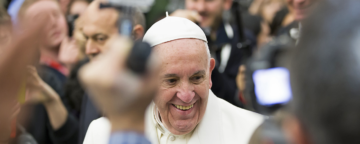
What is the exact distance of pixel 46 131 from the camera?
12.9ft

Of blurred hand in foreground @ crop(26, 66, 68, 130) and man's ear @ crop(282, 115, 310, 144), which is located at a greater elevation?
man's ear @ crop(282, 115, 310, 144)

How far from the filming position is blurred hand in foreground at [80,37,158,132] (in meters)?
1.03

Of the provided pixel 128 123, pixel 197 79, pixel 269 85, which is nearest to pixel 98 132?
pixel 197 79

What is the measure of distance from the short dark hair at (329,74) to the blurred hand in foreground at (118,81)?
1.17 feet

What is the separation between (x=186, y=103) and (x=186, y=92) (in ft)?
0.28

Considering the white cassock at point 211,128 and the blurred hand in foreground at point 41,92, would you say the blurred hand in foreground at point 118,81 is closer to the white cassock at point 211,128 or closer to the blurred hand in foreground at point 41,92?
the white cassock at point 211,128

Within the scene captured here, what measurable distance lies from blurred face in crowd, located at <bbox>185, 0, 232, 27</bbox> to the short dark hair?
394 centimetres

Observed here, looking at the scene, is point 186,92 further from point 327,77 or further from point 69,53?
point 69,53

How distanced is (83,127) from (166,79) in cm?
134

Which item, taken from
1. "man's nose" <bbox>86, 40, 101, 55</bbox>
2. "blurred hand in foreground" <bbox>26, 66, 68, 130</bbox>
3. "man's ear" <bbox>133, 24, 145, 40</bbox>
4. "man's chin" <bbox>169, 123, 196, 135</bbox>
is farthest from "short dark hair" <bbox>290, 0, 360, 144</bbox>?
"man's nose" <bbox>86, 40, 101, 55</bbox>

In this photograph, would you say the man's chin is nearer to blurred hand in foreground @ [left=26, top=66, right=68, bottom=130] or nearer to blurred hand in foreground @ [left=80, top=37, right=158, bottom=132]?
blurred hand in foreground @ [left=26, top=66, right=68, bottom=130]

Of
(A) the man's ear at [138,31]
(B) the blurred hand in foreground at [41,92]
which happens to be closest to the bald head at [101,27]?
(A) the man's ear at [138,31]

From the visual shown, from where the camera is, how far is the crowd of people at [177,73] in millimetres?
877

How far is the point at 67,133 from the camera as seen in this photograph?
12.7 feet
